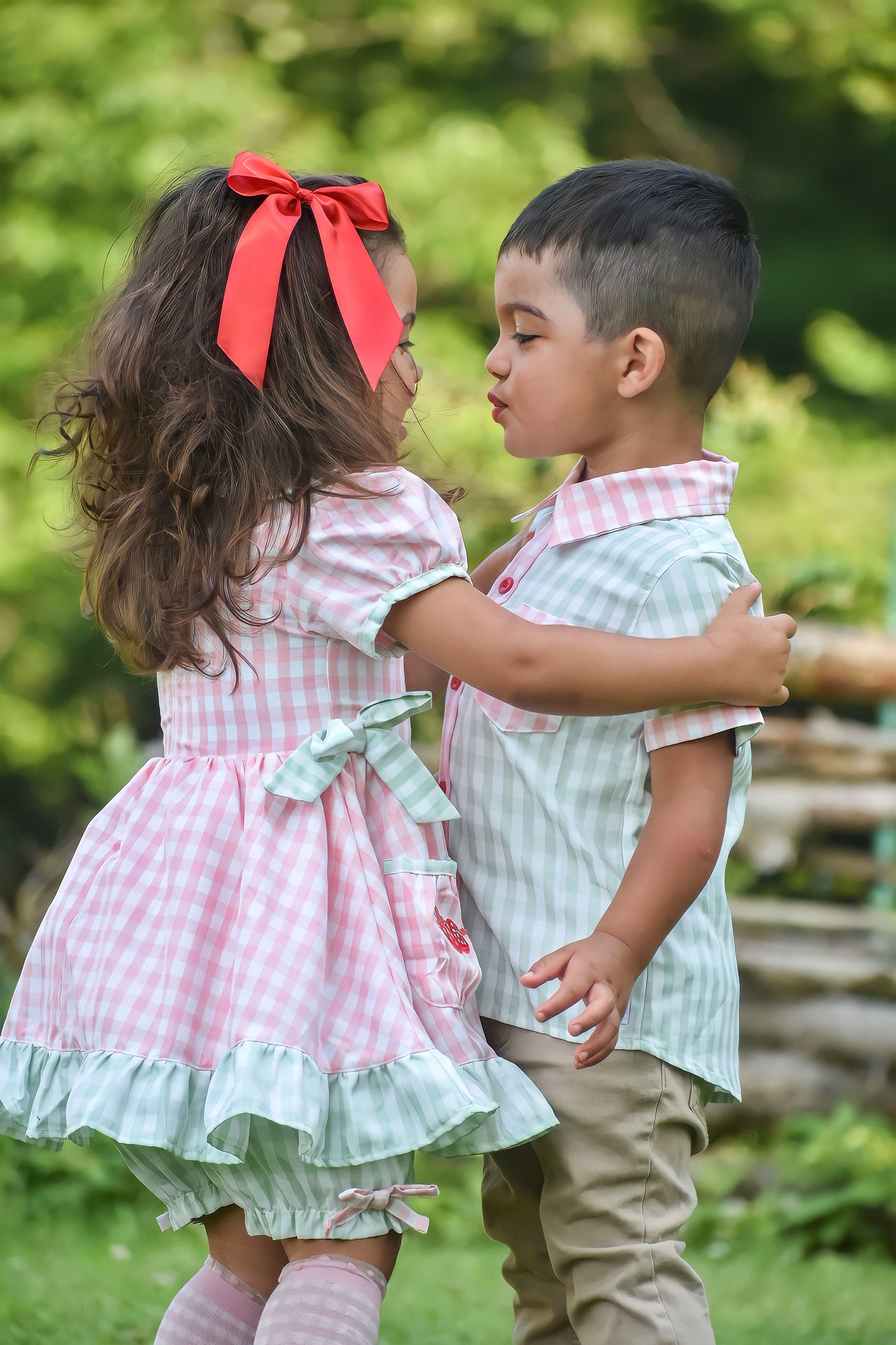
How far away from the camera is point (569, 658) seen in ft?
4.81

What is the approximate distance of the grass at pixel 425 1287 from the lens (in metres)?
2.43

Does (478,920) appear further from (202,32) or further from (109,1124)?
(202,32)

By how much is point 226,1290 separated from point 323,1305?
21 cm

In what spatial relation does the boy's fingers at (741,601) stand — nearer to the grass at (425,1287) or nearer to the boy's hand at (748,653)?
the boy's hand at (748,653)

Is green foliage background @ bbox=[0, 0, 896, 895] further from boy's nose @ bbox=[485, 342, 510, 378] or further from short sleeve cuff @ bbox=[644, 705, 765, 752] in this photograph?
short sleeve cuff @ bbox=[644, 705, 765, 752]

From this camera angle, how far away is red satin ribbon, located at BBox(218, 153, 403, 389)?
1.54 m

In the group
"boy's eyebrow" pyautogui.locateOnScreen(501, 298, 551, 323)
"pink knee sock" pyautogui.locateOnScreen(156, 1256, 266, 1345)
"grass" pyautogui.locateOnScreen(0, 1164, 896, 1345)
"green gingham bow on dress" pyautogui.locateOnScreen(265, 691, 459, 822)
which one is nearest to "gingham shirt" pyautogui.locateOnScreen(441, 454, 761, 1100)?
"green gingham bow on dress" pyautogui.locateOnScreen(265, 691, 459, 822)

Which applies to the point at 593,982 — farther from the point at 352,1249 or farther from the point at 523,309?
the point at 523,309

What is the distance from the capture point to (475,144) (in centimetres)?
558

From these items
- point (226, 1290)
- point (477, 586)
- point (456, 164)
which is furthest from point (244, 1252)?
point (456, 164)

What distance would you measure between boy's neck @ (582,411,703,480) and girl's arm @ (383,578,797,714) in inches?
11.3

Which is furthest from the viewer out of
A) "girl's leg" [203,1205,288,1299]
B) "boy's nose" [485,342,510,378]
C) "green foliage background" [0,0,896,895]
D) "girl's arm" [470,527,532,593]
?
"green foliage background" [0,0,896,895]

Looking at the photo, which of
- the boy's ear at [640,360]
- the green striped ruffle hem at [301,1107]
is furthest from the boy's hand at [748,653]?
the green striped ruffle hem at [301,1107]

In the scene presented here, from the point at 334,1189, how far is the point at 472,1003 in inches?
10.3
